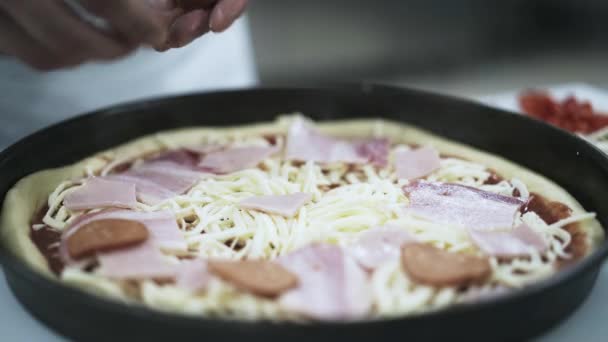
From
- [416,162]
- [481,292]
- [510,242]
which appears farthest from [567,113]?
[481,292]

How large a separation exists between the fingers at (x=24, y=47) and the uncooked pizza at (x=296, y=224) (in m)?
0.55

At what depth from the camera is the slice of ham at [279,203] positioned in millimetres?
2363

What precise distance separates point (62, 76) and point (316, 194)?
6.09 feet

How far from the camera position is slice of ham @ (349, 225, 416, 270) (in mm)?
2002

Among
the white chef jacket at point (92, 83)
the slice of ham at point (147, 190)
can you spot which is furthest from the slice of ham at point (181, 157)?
the white chef jacket at point (92, 83)

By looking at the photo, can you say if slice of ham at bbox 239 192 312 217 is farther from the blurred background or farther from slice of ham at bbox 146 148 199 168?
the blurred background

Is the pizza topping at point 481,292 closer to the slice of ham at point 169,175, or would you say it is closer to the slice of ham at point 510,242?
the slice of ham at point 510,242

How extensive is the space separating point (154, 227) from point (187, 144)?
3.51 feet

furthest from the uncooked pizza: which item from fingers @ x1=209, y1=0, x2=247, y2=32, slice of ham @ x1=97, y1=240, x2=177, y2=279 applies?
fingers @ x1=209, y1=0, x2=247, y2=32

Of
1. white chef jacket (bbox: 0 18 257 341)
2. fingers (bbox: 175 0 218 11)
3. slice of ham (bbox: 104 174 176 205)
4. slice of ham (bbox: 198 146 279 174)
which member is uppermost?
white chef jacket (bbox: 0 18 257 341)

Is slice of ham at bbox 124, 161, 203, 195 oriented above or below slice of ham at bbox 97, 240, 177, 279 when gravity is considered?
above

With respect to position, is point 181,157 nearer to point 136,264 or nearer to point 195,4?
point 195,4

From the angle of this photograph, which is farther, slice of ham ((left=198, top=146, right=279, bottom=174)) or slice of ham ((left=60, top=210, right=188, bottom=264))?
slice of ham ((left=198, top=146, right=279, bottom=174))

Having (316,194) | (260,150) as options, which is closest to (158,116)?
(260,150)
